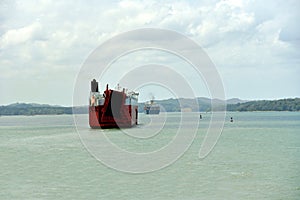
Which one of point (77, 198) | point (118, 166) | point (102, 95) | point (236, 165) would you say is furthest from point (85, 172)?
point (102, 95)

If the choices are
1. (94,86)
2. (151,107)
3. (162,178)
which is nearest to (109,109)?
(94,86)

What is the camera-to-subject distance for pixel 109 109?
57406 millimetres

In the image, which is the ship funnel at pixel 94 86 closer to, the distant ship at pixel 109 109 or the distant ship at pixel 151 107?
the distant ship at pixel 109 109

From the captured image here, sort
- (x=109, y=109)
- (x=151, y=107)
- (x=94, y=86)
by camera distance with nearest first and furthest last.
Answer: (x=109, y=109)
(x=94, y=86)
(x=151, y=107)

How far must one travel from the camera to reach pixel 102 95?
59.2 metres

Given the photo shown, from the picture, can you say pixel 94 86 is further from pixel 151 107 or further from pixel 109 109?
pixel 151 107

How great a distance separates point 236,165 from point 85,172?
8.58m

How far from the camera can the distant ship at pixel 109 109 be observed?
57116mm

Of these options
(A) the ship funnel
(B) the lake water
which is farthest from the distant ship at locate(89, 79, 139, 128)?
(B) the lake water

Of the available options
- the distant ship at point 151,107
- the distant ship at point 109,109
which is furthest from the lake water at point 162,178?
the distant ship at point 151,107

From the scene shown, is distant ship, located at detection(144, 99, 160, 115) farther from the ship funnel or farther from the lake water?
the lake water

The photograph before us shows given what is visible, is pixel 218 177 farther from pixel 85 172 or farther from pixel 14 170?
pixel 14 170

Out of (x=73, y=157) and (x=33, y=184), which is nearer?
(x=33, y=184)

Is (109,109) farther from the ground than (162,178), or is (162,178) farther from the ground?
(109,109)
